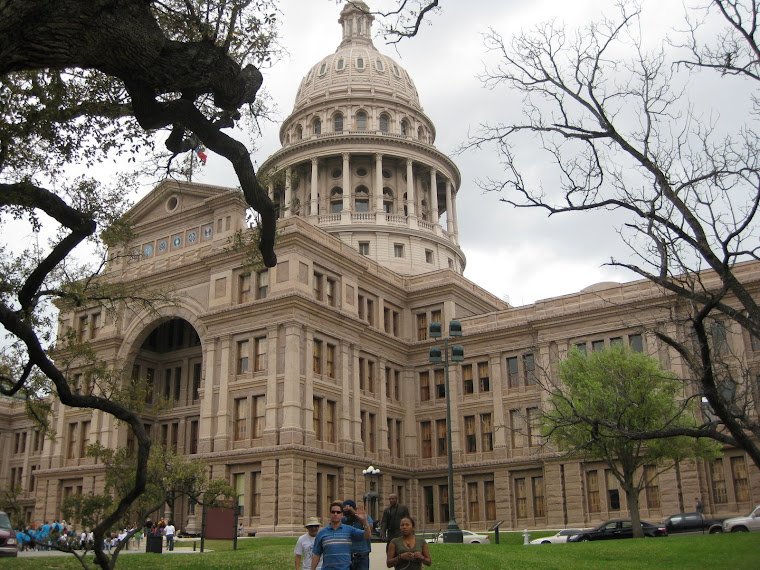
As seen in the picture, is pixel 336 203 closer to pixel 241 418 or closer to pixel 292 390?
pixel 241 418

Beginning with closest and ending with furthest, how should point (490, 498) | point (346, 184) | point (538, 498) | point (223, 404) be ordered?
point (223, 404)
point (538, 498)
point (490, 498)
point (346, 184)

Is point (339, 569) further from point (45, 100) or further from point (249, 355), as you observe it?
point (249, 355)

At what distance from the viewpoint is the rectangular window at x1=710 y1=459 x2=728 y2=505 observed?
43809 millimetres

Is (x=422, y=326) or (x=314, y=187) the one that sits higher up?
(x=314, y=187)

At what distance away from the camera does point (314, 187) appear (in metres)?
71.9

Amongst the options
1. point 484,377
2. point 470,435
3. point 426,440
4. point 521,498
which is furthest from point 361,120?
point 521,498

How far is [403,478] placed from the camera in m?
52.5

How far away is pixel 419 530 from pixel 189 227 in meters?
24.9

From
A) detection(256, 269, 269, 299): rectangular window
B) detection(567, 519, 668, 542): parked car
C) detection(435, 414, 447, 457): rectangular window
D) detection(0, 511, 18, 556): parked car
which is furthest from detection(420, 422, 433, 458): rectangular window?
detection(0, 511, 18, 556): parked car

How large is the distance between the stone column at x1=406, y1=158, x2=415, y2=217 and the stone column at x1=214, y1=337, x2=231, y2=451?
92.4 ft

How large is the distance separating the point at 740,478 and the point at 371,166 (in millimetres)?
42324

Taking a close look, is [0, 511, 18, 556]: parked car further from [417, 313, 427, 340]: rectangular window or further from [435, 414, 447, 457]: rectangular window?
[417, 313, 427, 340]: rectangular window

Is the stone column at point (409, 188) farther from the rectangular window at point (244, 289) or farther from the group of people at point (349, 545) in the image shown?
the group of people at point (349, 545)

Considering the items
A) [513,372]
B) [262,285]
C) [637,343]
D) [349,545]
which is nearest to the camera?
[349,545]
